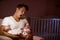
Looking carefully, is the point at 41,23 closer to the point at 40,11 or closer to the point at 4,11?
the point at 40,11

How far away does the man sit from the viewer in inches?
75.1

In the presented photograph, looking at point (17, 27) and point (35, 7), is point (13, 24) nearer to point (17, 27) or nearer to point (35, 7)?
point (17, 27)

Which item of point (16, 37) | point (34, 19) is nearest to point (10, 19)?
point (16, 37)

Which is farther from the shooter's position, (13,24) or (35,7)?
(35,7)

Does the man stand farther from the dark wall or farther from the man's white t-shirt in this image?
the dark wall

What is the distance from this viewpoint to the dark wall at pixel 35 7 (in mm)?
3643

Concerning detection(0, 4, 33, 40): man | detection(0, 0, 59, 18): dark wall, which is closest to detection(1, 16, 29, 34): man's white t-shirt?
detection(0, 4, 33, 40): man

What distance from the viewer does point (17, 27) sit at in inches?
78.9

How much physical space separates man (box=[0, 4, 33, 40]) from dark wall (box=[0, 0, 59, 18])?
1.63 metres

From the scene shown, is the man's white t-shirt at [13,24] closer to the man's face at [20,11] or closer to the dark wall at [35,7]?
the man's face at [20,11]

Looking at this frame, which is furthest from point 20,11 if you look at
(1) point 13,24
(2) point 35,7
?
(2) point 35,7

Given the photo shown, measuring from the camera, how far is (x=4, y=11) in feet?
12.0

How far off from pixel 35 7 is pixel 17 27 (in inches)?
71.5

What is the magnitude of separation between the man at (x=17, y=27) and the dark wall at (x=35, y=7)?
163 cm
